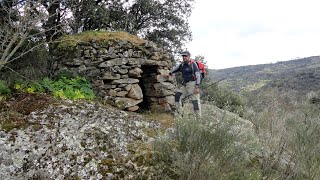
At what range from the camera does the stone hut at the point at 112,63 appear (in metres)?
7.99

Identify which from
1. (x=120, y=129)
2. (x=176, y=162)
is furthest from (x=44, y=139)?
(x=176, y=162)

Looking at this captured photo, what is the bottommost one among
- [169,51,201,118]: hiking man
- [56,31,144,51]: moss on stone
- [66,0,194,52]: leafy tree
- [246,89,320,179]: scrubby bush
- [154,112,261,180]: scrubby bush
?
[246,89,320,179]: scrubby bush

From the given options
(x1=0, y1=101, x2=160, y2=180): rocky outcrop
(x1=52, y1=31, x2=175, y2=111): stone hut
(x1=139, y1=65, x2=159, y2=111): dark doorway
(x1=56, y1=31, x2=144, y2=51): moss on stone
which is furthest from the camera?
(x1=139, y1=65, x2=159, y2=111): dark doorway

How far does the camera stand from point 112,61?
26.8 feet

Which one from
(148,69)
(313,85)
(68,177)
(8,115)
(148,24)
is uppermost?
(148,24)

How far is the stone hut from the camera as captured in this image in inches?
315

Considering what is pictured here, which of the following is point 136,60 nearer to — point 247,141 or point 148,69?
point 148,69

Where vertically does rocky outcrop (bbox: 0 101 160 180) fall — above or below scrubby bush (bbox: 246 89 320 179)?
above

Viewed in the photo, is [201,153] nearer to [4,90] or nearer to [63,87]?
[63,87]

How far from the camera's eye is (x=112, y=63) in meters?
8.15

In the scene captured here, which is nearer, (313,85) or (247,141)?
(247,141)

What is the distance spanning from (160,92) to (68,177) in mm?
5089

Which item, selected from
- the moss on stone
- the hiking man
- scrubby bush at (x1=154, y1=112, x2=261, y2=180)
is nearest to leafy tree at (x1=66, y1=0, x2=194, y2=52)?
the moss on stone

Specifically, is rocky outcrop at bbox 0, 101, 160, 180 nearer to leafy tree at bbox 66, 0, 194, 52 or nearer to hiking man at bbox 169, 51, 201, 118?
hiking man at bbox 169, 51, 201, 118
